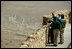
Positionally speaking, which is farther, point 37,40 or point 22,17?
point 22,17

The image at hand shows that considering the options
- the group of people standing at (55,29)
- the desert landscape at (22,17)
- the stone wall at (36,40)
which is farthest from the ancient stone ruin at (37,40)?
the desert landscape at (22,17)

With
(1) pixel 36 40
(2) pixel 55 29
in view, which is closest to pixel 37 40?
(1) pixel 36 40

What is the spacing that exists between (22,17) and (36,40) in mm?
90380

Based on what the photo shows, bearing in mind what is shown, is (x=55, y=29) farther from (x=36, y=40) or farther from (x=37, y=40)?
(x=36, y=40)

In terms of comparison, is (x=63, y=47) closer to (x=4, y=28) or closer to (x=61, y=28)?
(x=61, y=28)

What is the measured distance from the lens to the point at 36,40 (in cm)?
1053

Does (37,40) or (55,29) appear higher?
(55,29)

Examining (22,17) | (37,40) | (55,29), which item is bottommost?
(37,40)

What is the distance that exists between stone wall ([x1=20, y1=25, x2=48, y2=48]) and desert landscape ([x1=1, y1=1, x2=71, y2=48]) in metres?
51.4

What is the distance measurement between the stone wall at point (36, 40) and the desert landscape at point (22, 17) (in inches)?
2023

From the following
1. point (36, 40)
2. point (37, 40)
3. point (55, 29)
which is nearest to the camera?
point (36, 40)

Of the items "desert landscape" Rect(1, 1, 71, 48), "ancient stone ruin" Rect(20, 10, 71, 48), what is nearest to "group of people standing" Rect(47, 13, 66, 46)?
"ancient stone ruin" Rect(20, 10, 71, 48)

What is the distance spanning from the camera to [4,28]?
8444cm

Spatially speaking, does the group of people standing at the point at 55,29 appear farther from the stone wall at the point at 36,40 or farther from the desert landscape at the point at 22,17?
the desert landscape at the point at 22,17
